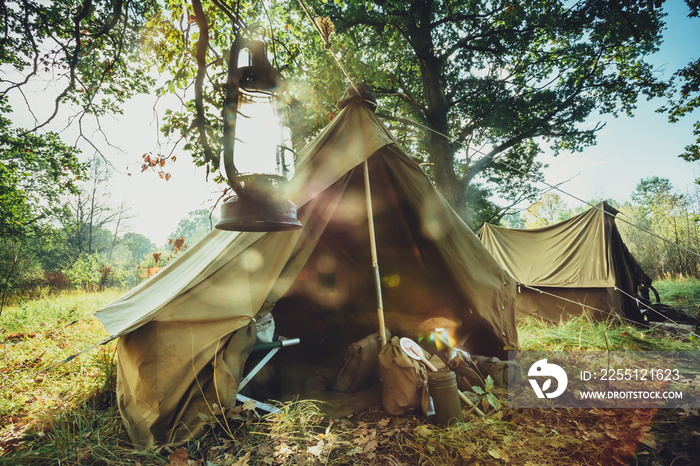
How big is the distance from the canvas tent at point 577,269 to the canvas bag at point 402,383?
150 inches

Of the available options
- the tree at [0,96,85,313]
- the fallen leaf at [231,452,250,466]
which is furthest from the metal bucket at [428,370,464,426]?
the tree at [0,96,85,313]

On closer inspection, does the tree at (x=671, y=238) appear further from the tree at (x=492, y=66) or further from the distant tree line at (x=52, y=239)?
the distant tree line at (x=52, y=239)

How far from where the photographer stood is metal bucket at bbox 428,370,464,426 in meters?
2.29

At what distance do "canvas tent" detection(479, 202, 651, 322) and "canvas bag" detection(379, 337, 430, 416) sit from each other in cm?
382

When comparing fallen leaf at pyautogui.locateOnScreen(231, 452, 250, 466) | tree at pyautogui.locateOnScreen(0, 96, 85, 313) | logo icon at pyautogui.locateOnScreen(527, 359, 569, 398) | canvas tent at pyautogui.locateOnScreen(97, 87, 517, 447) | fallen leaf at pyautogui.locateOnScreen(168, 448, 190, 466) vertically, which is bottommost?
fallen leaf at pyautogui.locateOnScreen(231, 452, 250, 466)

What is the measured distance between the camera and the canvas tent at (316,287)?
84.8 inches

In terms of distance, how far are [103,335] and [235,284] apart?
3251mm

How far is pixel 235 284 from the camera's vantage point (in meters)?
2.44

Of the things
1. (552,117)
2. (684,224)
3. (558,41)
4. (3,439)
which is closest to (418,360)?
(3,439)

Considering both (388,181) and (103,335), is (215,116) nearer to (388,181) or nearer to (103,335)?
(388,181)

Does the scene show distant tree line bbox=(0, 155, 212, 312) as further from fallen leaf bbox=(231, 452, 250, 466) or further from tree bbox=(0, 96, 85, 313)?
fallen leaf bbox=(231, 452, 250, 466)

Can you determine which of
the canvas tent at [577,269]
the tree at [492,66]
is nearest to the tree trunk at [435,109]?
the tree at [492,66]

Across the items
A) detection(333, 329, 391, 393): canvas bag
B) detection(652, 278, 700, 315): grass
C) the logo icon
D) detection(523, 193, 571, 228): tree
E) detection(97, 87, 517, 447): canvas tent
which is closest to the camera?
detection(97, 87, 517, 447): canvas tent

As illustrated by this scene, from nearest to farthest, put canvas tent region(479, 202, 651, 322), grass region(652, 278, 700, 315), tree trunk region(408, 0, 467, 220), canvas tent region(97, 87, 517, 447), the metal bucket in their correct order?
canvas tent region(97, 87, 517, 447), the metal bucket, canvas tent region(479, 202, 651, 322), grass region(652, 278, 700, 315), tree trunk region(408, 0, 467, 220)
